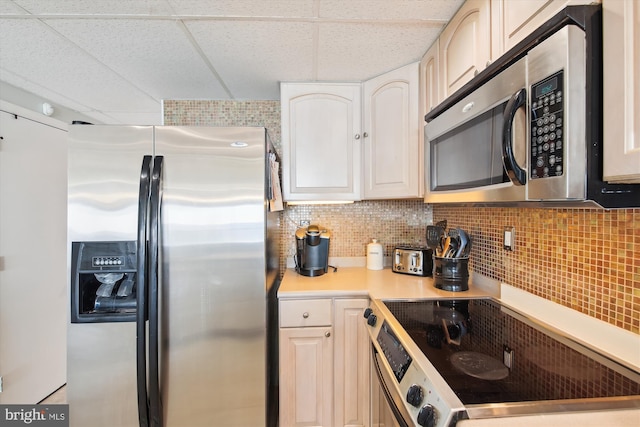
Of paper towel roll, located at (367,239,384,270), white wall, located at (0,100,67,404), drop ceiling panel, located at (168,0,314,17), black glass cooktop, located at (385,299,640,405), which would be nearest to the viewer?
black glass cooktop, located at (385,299,640,405)

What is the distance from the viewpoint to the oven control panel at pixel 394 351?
798 mm

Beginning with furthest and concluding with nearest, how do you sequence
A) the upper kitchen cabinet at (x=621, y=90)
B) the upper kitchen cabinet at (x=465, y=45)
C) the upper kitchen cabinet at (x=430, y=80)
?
the upper kitchen cabinet at (x=430, y=80), the upper kitchen cabinet at (x=465, y=45), the upper kitchen cabinet at (x=621, y=90)

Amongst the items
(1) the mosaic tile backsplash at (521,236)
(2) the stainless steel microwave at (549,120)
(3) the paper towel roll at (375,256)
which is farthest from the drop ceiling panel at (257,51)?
(3) the paper towel roll at (375,256)

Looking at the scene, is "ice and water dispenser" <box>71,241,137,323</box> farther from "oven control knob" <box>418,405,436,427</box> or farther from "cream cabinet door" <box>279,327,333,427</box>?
"oven control knob" <box>418,405,436,427</box>

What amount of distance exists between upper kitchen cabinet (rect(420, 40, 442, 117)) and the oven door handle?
1.20m

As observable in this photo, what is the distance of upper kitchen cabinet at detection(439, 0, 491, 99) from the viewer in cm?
93

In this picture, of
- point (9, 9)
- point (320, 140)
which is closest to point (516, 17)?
point (320, 140)

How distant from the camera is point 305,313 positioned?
54.4 inches

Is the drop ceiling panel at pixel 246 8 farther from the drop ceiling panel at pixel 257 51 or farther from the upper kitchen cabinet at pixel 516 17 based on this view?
the upper kitchen cabinet at pixel 516 17

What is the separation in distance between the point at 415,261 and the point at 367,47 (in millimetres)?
1244

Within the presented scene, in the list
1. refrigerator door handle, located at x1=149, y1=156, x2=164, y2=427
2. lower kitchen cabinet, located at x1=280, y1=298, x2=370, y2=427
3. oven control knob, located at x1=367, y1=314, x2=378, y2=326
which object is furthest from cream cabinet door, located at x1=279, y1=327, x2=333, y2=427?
refrigerator door handle, located at x1=149, y1=156, x2=164, y2=427

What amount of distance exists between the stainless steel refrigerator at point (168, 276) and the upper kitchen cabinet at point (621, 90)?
1.11 m

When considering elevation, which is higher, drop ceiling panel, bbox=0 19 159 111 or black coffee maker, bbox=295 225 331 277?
drop ceiling panel, bbox=0 19 159 111

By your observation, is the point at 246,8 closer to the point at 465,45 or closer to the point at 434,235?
the point at 465,45
